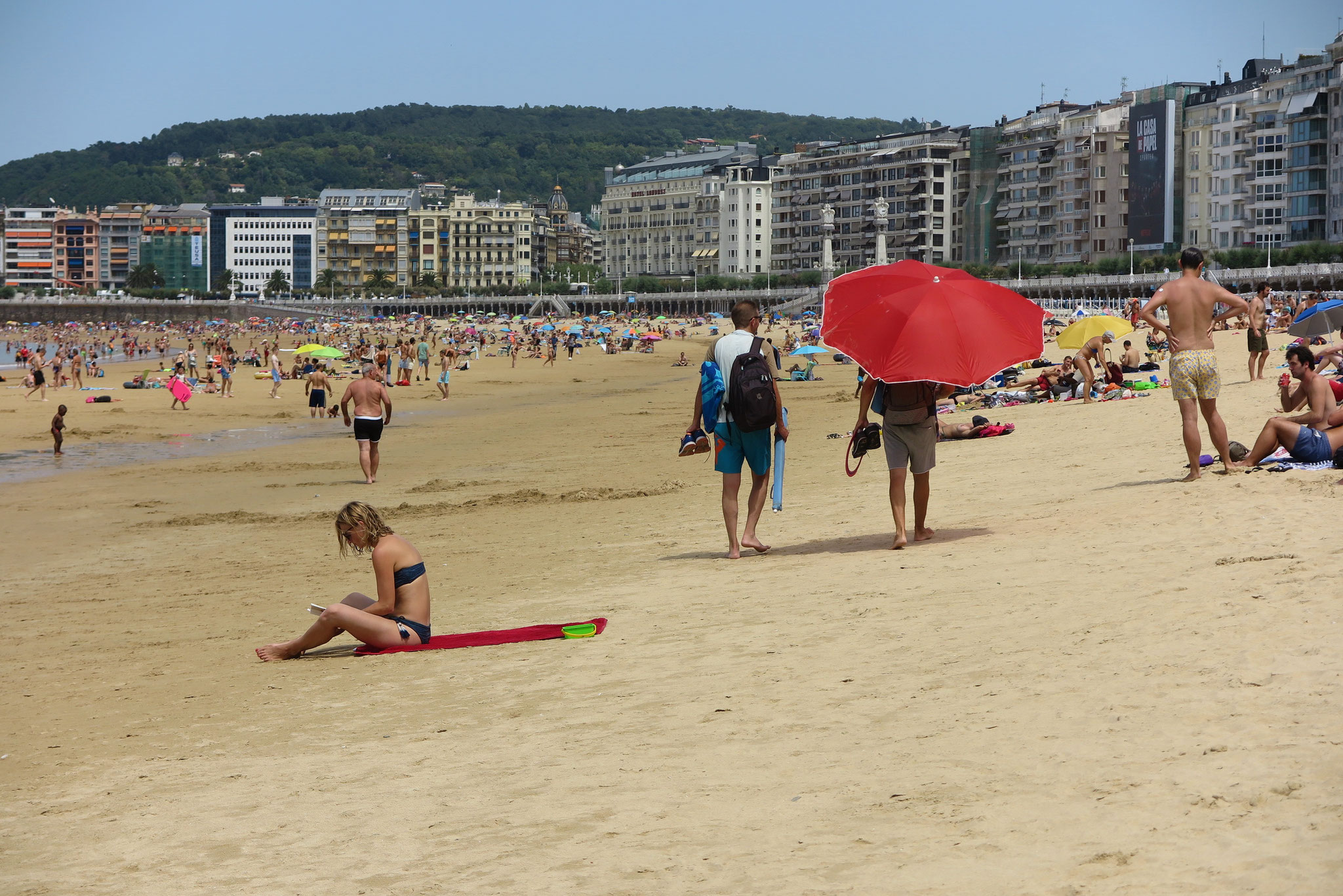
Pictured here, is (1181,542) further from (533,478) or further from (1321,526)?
(533,478)

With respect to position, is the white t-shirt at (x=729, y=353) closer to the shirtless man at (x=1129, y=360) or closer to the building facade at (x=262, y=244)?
the shirtless man at (x=1129, y=360)

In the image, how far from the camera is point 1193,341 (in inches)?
349

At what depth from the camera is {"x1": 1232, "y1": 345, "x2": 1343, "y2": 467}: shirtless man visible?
356 inches

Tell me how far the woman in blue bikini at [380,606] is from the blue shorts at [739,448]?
2.09m

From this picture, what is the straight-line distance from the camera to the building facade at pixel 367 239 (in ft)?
604

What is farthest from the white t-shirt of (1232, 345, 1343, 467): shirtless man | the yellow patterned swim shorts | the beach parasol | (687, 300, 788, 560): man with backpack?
the beach parasol

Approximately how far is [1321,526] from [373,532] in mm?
4722

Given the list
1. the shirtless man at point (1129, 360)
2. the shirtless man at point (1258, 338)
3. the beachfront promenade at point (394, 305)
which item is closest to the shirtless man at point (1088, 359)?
the shirtless man at point (1258, 338)

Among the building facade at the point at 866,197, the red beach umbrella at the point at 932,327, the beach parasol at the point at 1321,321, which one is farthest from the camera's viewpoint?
the building facade at the point at 866,197

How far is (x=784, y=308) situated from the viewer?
11312 centimetres

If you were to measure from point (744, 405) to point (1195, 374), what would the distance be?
2.96 metres

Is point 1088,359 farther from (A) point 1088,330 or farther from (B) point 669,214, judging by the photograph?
(B) point 669,214

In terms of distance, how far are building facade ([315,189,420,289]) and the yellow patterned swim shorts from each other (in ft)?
580

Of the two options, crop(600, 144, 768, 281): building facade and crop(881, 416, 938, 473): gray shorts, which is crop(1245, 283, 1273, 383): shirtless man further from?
crop(600, 144, 768, 281): building facade
